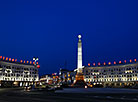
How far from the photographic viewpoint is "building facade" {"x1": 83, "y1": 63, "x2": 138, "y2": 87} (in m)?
93.5

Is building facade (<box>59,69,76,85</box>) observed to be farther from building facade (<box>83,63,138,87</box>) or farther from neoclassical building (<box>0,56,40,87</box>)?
neoclassical building (<box>0,56,40,87</box>)

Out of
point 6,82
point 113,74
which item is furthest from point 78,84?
point 113,74

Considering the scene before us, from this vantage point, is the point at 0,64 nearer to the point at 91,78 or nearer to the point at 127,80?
the point at 91,78

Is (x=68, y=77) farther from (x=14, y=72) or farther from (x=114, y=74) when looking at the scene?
(x=14, y=72)

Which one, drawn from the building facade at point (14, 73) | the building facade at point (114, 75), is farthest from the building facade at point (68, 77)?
the building facade at point (14, 73)

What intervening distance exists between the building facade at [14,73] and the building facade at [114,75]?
37863 mm

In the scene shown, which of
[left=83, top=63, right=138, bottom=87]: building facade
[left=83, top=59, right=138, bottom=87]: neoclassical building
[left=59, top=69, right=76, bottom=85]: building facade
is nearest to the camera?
[left=83, top=63, right=138, bottom=87]: building facade

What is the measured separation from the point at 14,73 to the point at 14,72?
515mm

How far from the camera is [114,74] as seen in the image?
339 feet

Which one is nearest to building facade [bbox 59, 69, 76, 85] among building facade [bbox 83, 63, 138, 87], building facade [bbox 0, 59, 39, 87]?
building facade [bbox 83, 63, 138, 87]

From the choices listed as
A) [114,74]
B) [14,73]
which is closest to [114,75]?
[114,74]

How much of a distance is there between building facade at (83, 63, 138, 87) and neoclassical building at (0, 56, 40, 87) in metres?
37.9

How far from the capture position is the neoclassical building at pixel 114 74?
307 ft

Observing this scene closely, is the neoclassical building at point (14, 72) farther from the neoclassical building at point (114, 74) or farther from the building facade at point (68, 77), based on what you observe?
the neoclassical building at point (114, 74)
